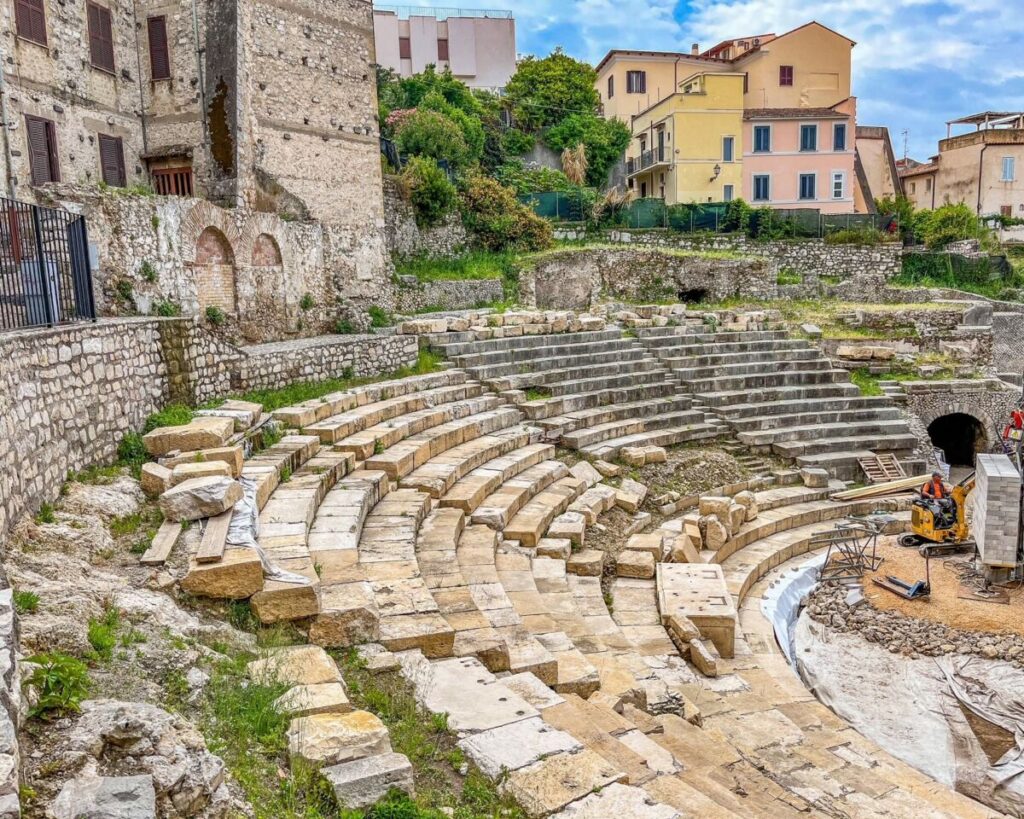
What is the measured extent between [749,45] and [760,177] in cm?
1178

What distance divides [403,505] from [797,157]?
28.2 m

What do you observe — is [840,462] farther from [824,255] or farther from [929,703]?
[824,255]

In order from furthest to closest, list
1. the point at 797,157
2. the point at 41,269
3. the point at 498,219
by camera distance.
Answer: the point at 797,157, the point at 498,219, the point at 41,269

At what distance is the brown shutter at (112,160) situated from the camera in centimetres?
1594

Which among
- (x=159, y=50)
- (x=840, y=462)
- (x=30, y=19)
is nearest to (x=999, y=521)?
(x=840, y=462)

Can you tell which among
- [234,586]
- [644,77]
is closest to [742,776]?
[234,586]

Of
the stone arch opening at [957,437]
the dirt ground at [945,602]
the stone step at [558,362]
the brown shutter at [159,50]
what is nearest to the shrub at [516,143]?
the brown shutter at [159,50]

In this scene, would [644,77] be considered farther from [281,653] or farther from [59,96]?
[281,653]

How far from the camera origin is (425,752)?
4.08 meters

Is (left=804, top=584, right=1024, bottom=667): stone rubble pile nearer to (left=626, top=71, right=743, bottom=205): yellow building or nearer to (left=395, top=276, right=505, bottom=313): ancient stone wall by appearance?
(left=395, top=276, right=505, bottom=313): ancient stone wall

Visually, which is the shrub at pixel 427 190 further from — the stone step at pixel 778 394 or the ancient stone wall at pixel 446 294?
the stone step at pixel 778 394

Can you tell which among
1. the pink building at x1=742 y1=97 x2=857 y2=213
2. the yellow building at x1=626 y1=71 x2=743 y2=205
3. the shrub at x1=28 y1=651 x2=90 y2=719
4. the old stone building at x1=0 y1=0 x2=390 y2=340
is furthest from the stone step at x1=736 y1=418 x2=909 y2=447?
the pink building at x1=742 y1=97 x2=857 y2=213

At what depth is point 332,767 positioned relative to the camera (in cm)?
354

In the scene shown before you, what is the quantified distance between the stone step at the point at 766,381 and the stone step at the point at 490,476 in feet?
14.5
